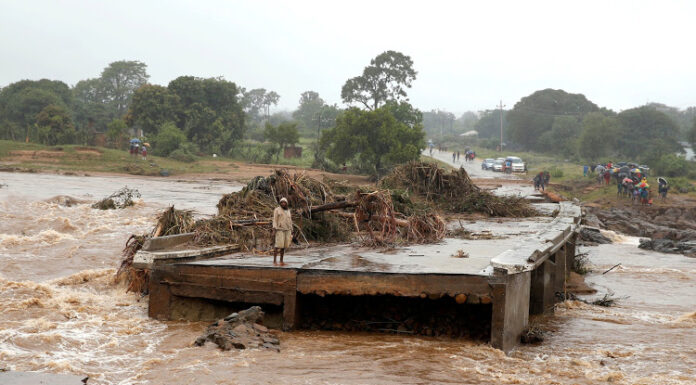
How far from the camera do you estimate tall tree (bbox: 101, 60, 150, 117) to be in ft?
273

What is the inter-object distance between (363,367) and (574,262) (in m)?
10.3

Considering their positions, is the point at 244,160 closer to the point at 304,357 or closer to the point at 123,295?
the point at 123,295

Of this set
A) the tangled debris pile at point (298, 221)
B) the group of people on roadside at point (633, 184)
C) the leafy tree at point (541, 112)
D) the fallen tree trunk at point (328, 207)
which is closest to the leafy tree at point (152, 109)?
the group of people on roadside at point (633, 184)

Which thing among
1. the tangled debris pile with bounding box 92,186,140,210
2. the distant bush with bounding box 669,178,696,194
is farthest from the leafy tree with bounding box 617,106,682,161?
the tangled debris pile with bounding box 92,186,140,210

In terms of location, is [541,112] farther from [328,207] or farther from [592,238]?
[328,207]

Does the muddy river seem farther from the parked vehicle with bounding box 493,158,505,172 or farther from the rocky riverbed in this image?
the parked vehicle with bounding box 493,158,505,172

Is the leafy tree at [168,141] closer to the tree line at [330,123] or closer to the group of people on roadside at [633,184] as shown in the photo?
the tree line at [330,123]

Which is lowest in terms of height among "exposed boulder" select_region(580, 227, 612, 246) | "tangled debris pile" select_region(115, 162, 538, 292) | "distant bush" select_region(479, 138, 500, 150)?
"exposed boulder" select_region(580, 227, 612, 246)

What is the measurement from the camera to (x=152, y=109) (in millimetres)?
48875

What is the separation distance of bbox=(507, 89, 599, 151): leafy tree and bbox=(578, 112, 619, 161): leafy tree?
1974cm

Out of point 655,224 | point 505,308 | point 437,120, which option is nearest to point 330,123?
point 655,224

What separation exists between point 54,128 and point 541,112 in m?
57.6

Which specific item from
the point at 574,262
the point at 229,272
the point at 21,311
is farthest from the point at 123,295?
the point at 574,262

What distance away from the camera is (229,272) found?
844 cm
